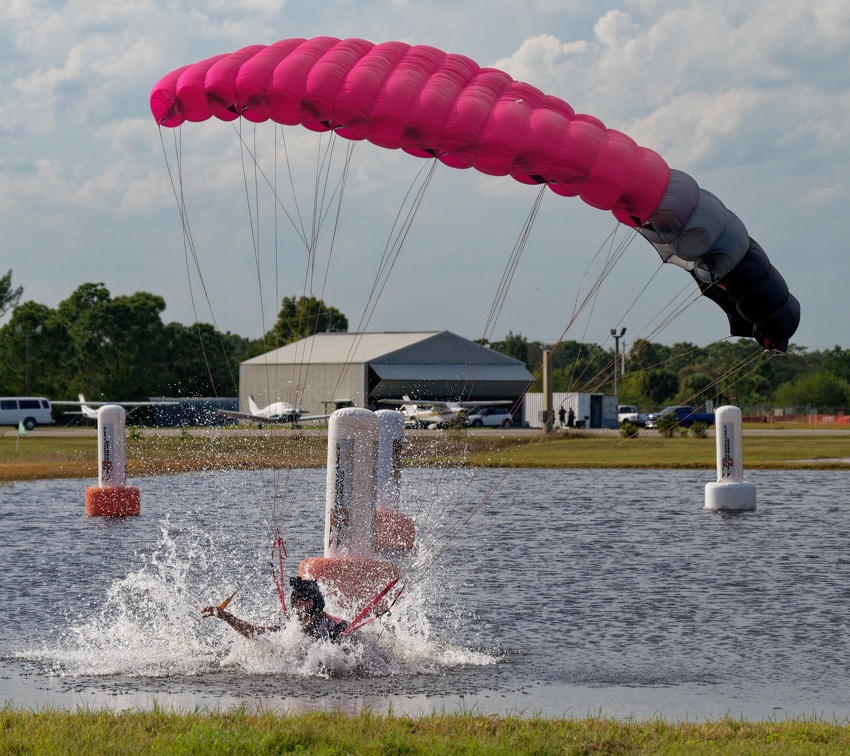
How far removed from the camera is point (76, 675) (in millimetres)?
11008

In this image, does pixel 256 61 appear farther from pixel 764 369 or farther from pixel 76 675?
pixel 764 369

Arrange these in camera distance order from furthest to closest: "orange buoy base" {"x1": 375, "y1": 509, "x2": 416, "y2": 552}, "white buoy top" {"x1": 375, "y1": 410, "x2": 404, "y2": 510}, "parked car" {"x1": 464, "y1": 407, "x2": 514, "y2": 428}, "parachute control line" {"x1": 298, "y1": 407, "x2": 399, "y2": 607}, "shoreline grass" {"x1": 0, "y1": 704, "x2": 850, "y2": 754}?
"parked car" {"x1": 464, "y1": 407, "x2": 514, "y2": 428} → "white buoy top" {"x1": 375, "y1": 410, "x2": 404, "y2": 510} → "orange buoy base" {"x1": 375, "y1": 509, "x2": 416, "y2": 552} → "parachute control line" {"x1": 298, "y1": 407, "x2": 399, "y2": 607} → "shoreline grass" {"x1": 0, "y1": 704, "x2": 850, "y2": 754}

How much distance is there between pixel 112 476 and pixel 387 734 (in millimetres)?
18071

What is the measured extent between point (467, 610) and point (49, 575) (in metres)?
6.13

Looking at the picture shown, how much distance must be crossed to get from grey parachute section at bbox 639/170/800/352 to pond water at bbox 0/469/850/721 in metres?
3.41

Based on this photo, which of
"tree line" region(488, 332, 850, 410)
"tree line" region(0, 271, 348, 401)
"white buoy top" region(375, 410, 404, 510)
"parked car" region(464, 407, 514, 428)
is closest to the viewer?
"white buoy top" region(375, 410, 404, 510)

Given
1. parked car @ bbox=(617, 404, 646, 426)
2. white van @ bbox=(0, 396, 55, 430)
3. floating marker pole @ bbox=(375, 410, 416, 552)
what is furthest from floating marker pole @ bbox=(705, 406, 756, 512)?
white van @ bbox=(0, 396, 55, 430)

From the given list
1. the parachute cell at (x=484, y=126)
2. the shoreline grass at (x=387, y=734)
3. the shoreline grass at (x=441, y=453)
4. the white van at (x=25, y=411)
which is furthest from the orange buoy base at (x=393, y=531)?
the white van at (x=25, y=411)

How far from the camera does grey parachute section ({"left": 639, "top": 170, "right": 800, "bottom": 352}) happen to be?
12.9 metres

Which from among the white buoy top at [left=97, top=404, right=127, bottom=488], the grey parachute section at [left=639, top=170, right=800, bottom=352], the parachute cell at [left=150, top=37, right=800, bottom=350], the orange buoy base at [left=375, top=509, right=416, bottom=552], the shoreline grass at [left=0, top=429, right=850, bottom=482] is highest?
the parachute cell at [left=150, top=37, right=800, bottom=350]

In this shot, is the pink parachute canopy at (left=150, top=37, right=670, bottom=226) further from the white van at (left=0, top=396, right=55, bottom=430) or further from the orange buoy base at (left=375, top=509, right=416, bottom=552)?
the white van at (left=0, top=396, right=55, bottom=430)

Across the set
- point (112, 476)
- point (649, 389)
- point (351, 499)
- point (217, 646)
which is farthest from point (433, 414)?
point (217, 646)

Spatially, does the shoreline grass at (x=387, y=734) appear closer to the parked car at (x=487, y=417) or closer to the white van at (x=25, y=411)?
the parked car at (x=487, y=417)

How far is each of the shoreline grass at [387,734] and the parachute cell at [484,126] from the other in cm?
563
